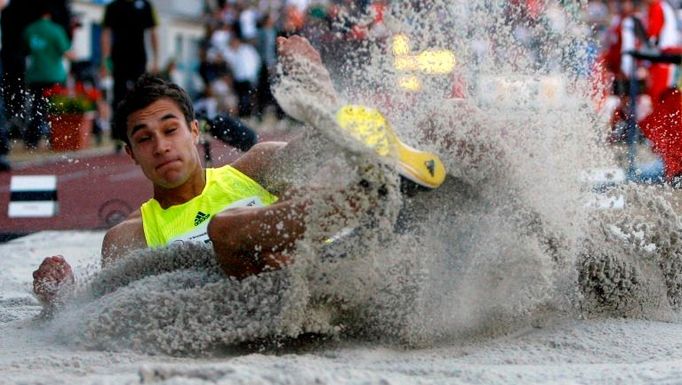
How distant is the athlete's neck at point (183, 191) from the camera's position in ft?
14.3

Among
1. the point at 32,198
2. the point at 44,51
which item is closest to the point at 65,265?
the point at 32,198

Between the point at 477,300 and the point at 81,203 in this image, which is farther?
the point at 81,203

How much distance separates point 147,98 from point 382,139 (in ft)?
3.93

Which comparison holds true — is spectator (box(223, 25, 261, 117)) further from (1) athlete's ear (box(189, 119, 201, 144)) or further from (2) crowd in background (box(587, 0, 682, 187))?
(1) athlete's ear (box(189, 119, 201, 144))

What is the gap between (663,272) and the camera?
4.37 m

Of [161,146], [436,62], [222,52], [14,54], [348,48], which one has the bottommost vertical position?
[161,146]

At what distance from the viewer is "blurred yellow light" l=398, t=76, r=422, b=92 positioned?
4.14 meters

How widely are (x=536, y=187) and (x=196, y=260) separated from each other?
1181 millimetres

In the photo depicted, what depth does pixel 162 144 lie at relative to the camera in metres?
4.25

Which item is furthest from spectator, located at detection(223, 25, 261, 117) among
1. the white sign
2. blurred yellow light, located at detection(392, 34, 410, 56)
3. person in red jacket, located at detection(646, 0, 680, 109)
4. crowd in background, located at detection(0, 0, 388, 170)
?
→ blurred yellow light, located at detection(392, 34, 410, 56)

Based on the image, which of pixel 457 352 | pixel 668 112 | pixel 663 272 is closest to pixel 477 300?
pixel 457 352

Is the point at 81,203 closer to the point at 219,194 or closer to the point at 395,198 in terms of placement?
the point at 219,194

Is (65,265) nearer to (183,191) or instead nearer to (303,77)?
(183,191)

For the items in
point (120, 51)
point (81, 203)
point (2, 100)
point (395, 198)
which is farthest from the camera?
point (120, 51)
